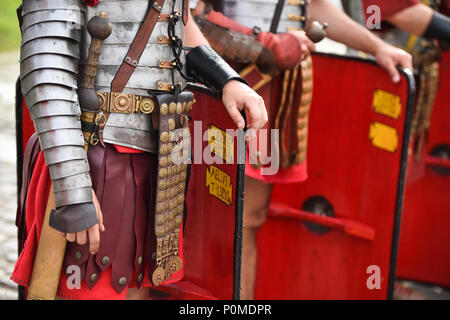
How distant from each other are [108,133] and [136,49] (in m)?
0.26

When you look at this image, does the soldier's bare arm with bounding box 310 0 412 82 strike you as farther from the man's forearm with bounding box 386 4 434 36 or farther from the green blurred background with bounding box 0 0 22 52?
the green blurred background with bounding box 0 0 22 52

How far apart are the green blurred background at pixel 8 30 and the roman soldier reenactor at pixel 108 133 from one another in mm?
7902

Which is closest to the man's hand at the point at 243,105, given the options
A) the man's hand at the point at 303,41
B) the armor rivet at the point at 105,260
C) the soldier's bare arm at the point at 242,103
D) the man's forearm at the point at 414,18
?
the soldier's bare arm at the point at 242,103

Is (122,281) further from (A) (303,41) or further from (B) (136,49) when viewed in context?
(A) (303,41)

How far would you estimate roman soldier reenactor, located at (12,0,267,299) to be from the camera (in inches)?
69.3

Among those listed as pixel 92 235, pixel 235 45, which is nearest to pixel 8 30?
pixel 235 45

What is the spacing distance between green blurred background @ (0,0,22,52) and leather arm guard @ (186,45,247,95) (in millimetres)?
7867

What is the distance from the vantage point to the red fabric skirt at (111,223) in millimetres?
1952

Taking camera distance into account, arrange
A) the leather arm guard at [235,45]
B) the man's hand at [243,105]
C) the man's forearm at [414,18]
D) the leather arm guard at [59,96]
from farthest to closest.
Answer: the man's forearm at [414,18], the leather arm guard at [235,45], the man's hand at [243,105], the leather arm guard at [59,96]

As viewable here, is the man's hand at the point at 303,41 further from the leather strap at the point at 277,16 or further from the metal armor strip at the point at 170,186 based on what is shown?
the metal armor strip at the point at 170,186

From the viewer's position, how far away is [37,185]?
6.57 feet

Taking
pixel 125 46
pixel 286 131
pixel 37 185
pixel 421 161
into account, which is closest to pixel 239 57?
pixel 286 131

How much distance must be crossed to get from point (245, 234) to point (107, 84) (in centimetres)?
126

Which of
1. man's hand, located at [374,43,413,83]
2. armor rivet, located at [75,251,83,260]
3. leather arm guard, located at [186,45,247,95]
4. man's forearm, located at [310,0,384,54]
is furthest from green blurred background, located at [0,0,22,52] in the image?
armor rivet, located at [75,251,83,260]
